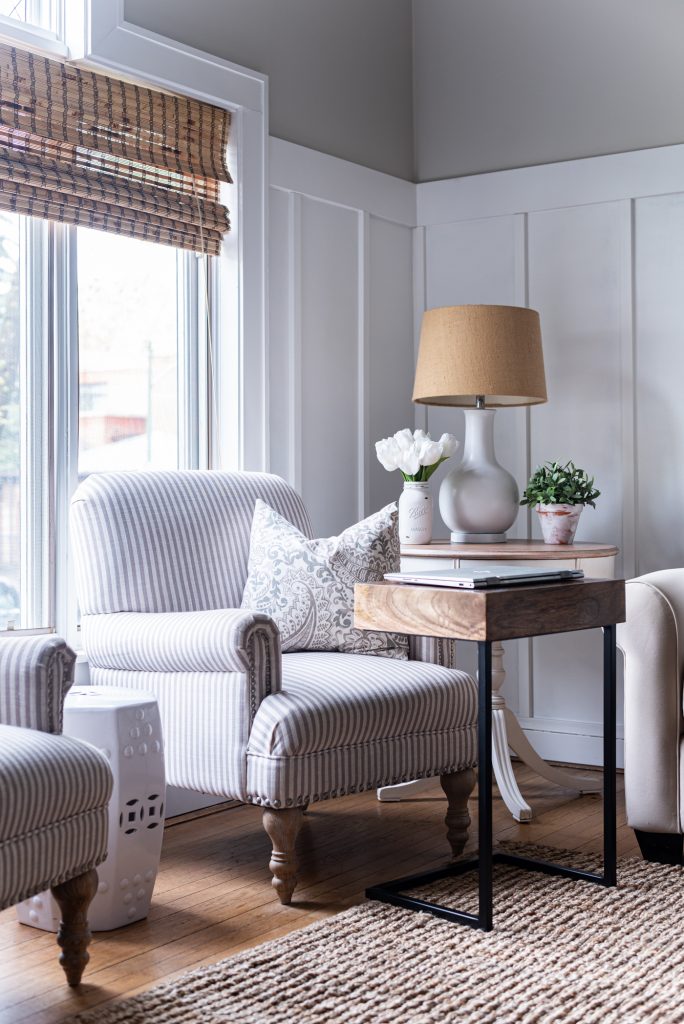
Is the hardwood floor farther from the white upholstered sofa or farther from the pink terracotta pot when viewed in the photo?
the pink terracotta pot

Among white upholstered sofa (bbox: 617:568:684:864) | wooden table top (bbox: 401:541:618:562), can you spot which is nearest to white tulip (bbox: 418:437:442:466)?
wooden table top (bbox: 401:541:618:562)

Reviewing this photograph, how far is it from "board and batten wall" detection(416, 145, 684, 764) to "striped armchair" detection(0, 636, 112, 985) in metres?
2.16

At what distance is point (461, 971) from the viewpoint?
2.05 meters

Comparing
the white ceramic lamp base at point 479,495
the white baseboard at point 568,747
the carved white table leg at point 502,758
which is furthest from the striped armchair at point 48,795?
the white baseboard at point 568,747

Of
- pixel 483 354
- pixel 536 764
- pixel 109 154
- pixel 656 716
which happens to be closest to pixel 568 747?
pixel 536 764

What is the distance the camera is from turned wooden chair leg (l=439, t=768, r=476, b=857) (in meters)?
2.75

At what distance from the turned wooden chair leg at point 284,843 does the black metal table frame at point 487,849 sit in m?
0.17

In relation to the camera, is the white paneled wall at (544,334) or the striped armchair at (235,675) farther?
the white paneled wall at (544,334)

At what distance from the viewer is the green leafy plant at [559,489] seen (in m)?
3.46

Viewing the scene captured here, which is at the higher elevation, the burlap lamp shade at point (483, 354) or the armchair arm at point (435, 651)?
the burlap lamp shade at point (483, 354)

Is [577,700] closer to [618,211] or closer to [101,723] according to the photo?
[618,211]

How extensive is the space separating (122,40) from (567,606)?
191 cm

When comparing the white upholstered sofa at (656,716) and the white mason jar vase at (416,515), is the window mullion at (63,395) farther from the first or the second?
A: the white upholstered sofa at (656,716)

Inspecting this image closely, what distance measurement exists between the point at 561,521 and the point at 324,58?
171cm
